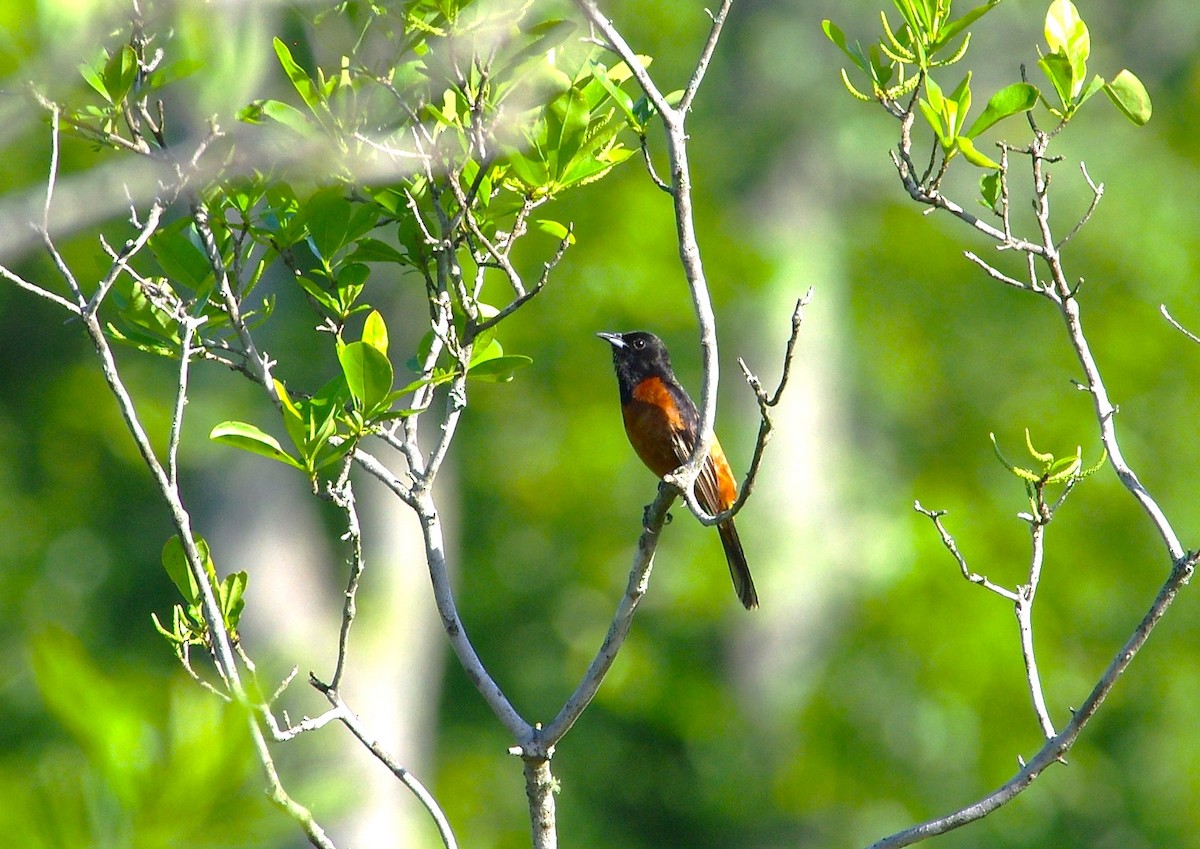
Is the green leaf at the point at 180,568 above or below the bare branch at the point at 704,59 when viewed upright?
below

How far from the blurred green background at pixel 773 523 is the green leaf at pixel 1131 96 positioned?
30.1 feet

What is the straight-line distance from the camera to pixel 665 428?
6.26m

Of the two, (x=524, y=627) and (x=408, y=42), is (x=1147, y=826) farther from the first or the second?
(x=408, y=42)

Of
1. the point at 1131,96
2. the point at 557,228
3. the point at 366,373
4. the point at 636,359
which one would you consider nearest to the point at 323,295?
the point at 366,373

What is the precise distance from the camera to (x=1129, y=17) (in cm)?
1602

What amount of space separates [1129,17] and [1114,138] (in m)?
1.67

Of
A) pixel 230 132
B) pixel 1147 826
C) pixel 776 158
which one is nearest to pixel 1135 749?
pixel 1147 826

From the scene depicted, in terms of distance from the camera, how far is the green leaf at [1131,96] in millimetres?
2736

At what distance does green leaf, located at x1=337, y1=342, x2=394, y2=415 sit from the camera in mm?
2578

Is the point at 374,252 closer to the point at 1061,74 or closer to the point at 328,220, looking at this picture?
the point at 328,220

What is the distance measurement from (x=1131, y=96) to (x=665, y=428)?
12.0ft

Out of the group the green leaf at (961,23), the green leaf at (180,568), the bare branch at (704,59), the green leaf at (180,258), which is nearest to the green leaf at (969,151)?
the green leaf at (961,23)

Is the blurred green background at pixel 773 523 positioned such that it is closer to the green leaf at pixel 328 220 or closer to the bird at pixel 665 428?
the bird at pixel 665 428

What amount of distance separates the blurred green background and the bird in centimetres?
525
